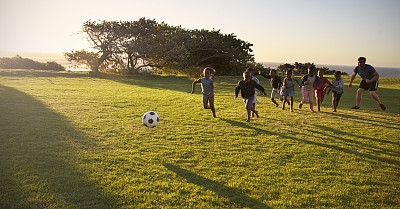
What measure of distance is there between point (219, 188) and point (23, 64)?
40.2 metres

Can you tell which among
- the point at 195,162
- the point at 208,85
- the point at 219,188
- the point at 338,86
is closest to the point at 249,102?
the point at 208,85

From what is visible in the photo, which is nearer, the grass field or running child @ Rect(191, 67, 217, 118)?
the grass field

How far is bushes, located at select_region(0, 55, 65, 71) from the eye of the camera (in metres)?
33.2

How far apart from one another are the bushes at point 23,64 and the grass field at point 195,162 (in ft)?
101

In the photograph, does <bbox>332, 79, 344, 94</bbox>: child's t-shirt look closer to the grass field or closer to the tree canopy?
the grass field

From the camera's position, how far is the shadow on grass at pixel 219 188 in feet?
11.1

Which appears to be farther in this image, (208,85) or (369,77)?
(369,77)

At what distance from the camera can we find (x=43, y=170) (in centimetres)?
417

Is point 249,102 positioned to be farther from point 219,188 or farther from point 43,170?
point 43,170

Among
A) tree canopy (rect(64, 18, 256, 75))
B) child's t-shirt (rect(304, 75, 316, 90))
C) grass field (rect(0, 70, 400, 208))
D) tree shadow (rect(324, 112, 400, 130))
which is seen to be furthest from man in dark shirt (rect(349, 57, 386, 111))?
tree canopy (rect(64, 18, 256, 75))

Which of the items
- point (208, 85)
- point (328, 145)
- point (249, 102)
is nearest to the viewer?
point (328, 145)

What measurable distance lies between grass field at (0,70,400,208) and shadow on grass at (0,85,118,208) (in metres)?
A: 0.02

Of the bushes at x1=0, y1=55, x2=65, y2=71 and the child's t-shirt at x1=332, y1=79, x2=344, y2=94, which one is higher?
the bushes at x1=0, y1=55, x2=65, y2=71

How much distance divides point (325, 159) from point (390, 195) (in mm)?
1394
